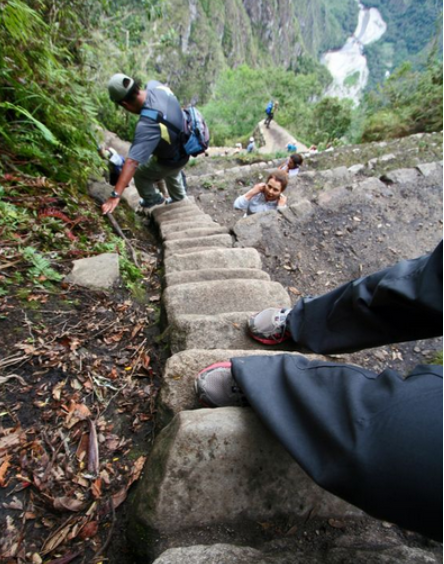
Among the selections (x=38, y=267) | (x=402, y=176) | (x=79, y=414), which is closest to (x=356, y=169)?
(x=402, y=176)

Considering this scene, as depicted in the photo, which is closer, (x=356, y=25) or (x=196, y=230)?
(x=196, y=230)

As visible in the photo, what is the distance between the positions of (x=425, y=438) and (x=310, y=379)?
354 mm

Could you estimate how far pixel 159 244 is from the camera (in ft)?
11.1

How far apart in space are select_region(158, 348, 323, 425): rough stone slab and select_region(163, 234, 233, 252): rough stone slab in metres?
1.50

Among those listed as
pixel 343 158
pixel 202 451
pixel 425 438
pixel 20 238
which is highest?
pixel 343 158

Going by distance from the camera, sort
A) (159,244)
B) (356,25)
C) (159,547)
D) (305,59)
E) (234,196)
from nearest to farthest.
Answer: (159,547), (159,244), (234,196), (305,59), (356,25)

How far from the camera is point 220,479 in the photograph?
3.24ft

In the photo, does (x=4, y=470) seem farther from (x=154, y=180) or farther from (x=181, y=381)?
(x=154, y=180)

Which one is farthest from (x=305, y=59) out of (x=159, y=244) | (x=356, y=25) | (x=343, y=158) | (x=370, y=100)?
(x=159, y=244)

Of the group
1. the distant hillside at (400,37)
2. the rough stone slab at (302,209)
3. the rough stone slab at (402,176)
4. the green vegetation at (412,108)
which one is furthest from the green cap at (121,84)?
the distant hillside at (400,37)

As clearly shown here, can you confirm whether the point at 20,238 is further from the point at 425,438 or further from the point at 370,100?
the point at 370,100

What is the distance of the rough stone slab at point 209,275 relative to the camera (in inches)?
84.3

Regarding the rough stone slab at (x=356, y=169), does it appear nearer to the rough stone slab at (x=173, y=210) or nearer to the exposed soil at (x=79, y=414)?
the rough stone slab at (x=173, y=210)

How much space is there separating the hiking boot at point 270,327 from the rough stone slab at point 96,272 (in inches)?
41.1
